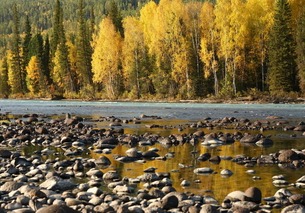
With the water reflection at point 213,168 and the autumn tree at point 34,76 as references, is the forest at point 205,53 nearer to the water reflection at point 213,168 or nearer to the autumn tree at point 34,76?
the autumn tree at point 34,76

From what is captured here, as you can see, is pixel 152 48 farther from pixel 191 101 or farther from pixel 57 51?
pixel 57 51

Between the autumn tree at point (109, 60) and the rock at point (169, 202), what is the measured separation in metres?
53.2

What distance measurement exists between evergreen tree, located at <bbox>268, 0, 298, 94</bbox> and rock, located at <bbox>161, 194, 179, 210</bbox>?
130 ft

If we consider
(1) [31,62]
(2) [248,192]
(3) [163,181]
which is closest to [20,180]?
(3) [163,181]

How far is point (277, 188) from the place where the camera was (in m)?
9.04

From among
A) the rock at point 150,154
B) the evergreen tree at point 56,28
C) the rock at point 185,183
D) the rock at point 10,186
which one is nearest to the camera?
the rock at point 10,186

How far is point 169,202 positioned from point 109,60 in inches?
2157

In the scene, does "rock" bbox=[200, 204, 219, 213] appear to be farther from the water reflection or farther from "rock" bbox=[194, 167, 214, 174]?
"rock" bbox=[194, 167, 214, 174]

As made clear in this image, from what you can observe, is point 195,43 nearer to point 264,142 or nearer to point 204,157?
point 264,142

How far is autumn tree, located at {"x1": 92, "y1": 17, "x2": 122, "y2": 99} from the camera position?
61.3 metres

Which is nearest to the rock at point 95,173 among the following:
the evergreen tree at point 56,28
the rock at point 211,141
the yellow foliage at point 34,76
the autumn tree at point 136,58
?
the rock at point 211,141

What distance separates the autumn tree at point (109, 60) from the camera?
6131 centimetres

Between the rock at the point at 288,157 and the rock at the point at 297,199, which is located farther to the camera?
the rock at the point at 288,157

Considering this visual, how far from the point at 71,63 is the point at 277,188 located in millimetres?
74813
